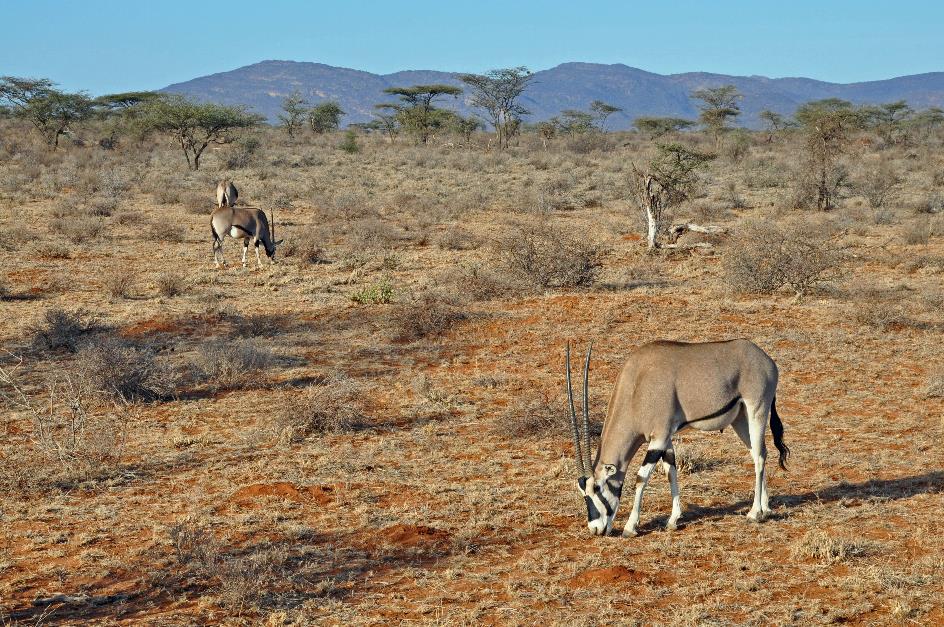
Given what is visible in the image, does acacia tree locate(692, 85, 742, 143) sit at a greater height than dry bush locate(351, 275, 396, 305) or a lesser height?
greater

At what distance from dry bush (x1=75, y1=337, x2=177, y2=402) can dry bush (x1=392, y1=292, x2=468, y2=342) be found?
397 cm

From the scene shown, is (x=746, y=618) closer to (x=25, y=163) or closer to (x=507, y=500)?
(x=507, y=500)

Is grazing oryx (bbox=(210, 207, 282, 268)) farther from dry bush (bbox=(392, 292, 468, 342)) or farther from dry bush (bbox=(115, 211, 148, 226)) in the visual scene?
dry bush (bbox=(115, 211, 148, 226))

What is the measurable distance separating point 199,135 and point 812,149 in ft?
139

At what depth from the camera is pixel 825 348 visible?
41.0 feet

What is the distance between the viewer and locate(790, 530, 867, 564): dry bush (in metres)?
A: 6.09

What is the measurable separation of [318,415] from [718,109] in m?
56.8

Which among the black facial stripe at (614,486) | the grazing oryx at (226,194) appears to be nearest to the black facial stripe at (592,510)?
the black facial stripe at (614,486)

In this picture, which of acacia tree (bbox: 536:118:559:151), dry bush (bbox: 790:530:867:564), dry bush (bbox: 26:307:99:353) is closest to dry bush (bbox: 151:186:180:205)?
dry bush (bbox: 26:307:99:353)

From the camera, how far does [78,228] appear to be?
22.4 metres

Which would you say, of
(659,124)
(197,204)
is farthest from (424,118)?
(197,204)

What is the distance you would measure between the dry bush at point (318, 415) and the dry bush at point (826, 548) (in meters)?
5.06

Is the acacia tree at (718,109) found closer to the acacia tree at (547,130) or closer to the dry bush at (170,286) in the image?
the acacia tree at (547,130)

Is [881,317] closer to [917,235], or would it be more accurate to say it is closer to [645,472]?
[645,472]
